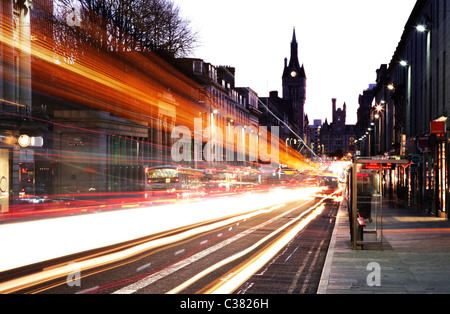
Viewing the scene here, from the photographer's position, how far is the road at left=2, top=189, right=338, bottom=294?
993cm

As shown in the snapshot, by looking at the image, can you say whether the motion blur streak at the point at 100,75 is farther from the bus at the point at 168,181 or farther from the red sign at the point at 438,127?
the red sign at the point at 438,127

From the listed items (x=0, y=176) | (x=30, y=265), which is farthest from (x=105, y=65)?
(x=30, y=265)

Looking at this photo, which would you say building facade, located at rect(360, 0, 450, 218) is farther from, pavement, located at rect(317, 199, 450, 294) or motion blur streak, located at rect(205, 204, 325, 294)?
motion blur streak, located at rect(205, 204, 325, 294)

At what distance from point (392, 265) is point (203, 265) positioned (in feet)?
14.3

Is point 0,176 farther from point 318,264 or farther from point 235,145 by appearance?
point 235,145

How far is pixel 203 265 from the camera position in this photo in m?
12.6

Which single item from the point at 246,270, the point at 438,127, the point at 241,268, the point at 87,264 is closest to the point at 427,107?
the point at 438,127

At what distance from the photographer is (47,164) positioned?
48000 mm

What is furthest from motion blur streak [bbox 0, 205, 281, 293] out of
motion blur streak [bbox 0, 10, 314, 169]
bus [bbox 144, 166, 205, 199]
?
bus [bbox 144, 166, 205, 199]

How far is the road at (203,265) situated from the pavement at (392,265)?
0.53 meters

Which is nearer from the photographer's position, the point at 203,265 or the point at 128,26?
the point at 203,265

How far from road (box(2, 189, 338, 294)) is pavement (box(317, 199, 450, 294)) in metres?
0.53

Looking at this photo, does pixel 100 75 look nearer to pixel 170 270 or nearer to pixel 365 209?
pixel 365 209

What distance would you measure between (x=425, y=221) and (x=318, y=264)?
13460 mm
